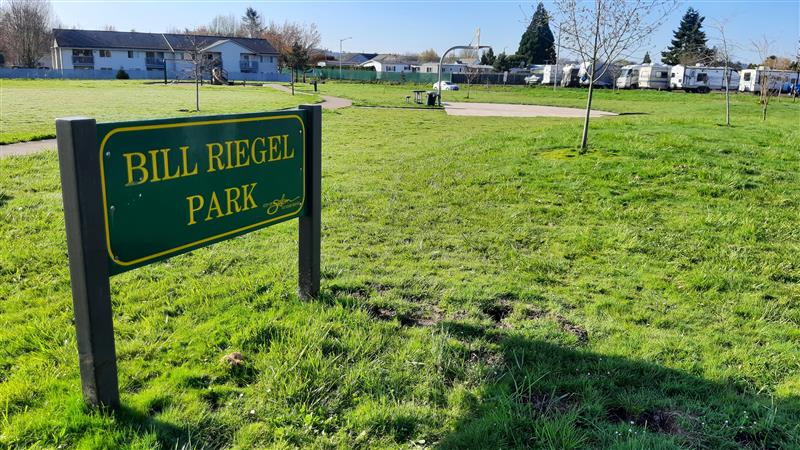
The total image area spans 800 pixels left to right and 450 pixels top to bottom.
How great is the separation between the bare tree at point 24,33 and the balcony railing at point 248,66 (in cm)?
3037

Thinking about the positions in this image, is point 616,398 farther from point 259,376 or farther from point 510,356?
point 259,376

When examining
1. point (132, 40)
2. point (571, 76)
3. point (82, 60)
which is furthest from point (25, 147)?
point (132, 40)

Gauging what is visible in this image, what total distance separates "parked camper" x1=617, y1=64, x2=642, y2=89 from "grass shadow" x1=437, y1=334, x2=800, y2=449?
59157mm

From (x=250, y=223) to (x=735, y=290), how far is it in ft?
12.5

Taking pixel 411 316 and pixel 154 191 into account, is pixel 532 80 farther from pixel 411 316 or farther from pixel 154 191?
pixel 154 191

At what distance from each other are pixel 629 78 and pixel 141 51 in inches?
2582

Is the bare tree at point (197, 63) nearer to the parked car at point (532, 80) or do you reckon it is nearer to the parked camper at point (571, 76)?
the parked camper at point (571, 76)

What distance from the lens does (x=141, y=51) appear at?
80.4 m

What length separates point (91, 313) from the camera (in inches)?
104

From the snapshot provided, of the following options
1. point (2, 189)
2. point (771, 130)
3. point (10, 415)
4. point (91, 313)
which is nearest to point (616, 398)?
point (91, 313)

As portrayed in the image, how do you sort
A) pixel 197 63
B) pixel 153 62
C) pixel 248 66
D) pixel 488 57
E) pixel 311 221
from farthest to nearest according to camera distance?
pixel 488 57 → pixel 248 66 → pixel 153 62 → pixel 197 63 → pixel 311 221

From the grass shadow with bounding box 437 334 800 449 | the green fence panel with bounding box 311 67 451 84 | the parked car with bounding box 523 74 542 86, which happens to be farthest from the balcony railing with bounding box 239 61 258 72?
the grass shadow with bounding box 437 334 800 449

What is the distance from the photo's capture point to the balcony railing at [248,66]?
83.2 m
